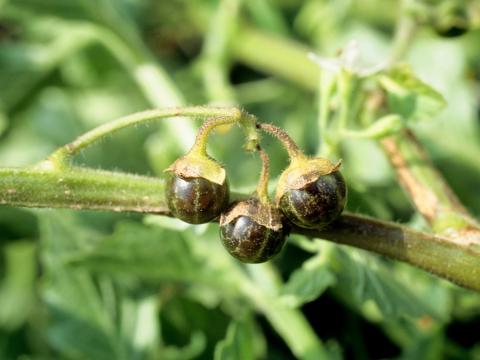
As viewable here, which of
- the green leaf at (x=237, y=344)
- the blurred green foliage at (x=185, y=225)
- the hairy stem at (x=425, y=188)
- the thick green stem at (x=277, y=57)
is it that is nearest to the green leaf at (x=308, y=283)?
the blurred green foliage at (x=185, y=225)

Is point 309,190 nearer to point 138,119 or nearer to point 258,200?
point 258,200

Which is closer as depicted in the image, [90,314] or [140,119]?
[140,119]

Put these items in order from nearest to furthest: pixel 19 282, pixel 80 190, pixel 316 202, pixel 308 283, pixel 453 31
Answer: pixel 316 202, pixel 80 190, pixel 308 283, pixel 453 31, pixel 19 282

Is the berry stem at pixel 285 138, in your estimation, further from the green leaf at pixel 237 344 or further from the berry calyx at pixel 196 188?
the green leaf at pixel 237 344

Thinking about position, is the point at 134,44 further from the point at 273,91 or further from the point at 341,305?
the point at 341,305

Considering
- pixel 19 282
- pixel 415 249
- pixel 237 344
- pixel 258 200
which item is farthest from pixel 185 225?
pixel 19 282

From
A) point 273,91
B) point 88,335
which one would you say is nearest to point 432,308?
point 88,335

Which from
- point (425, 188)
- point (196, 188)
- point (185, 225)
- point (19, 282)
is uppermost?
point (196, 188)
